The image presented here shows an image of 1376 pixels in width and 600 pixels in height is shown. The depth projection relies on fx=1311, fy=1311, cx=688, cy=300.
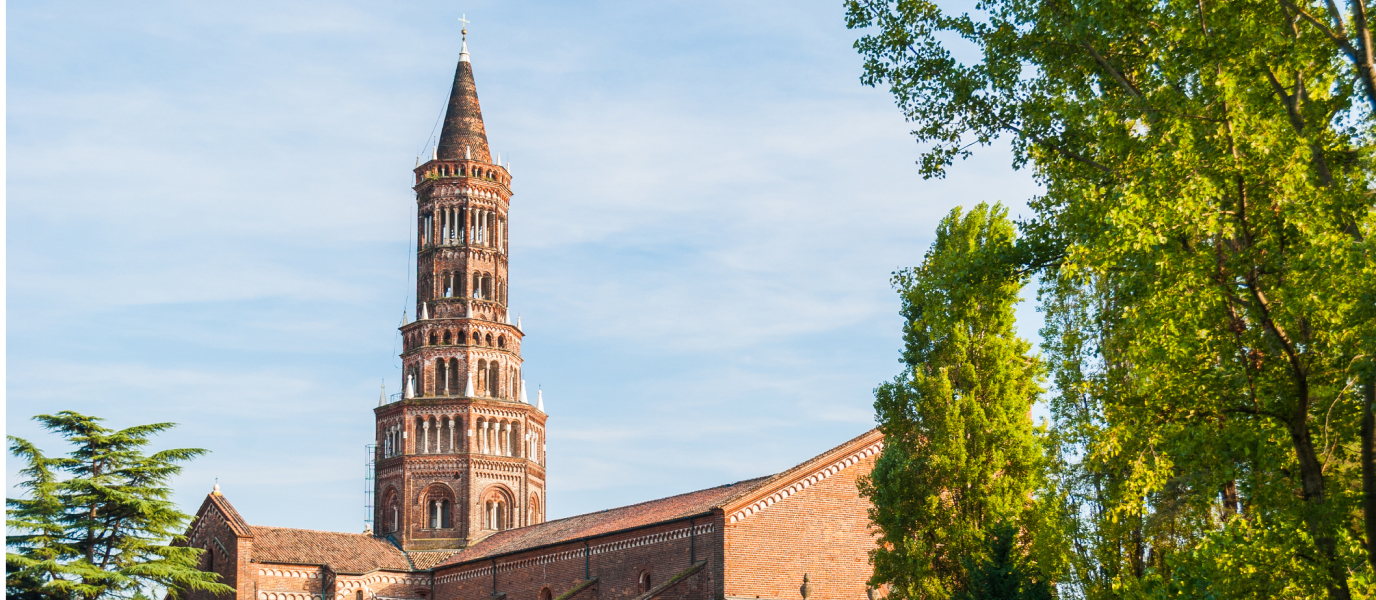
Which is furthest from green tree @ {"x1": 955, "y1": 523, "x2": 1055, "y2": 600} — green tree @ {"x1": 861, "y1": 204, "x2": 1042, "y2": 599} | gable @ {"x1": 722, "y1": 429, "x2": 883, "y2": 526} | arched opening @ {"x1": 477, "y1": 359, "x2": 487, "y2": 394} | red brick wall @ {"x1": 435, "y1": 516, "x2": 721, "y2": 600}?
arched opening @ {"x1": 477, "y1": 359, "x2": 487, "y2": 394}

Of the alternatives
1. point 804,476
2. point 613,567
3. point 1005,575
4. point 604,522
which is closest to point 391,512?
point 604,522

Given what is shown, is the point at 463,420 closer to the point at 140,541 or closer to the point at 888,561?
the point at 140,541

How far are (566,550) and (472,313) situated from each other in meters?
19.7

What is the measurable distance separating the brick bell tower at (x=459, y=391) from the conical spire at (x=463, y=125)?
7 cm

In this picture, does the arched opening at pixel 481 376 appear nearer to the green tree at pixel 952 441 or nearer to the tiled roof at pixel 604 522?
the tiled roof at pixel 604 522

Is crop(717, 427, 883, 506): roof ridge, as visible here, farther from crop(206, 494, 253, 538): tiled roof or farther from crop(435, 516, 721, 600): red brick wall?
crop(206, 494, 253, 538): tiled roof

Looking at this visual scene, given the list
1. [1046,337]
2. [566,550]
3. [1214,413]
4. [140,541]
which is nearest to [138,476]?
[140,541]

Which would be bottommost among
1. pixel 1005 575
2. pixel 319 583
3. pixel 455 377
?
pixel 1005 575

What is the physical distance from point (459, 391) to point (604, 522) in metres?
17.3

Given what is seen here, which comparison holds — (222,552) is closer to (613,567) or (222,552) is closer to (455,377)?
(455,377)

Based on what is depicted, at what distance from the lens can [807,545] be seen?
40219 mm

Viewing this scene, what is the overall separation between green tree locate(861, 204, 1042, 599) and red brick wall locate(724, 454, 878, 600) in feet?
30.7

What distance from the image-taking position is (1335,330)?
15023 mm

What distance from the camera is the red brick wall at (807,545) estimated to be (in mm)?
39125
